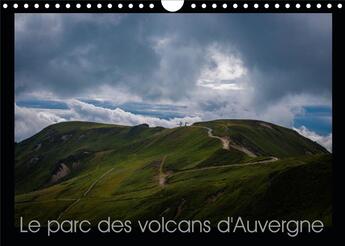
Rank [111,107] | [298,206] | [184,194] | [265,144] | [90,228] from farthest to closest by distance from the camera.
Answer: [265,144], [184,194], [298,206], [111,107], [90,228]

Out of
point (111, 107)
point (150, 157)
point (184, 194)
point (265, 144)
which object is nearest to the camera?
point (111, 107)

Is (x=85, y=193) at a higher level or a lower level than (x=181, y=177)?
lower

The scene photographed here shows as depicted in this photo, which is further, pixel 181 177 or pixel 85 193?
pixel 181 177

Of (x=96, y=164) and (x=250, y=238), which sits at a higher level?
(x=96, y=164)

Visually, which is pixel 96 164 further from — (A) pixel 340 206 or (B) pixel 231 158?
(A) pixel 340 206

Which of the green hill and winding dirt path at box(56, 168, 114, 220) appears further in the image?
winding dirt path at box(56, 168, 114, 220)

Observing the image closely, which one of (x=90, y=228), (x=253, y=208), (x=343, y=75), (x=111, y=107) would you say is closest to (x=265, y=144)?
(x=253, y=208)

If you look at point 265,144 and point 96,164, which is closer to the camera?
point 265,144

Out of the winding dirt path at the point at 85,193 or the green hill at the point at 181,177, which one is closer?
the green hill at the point at 181,177
